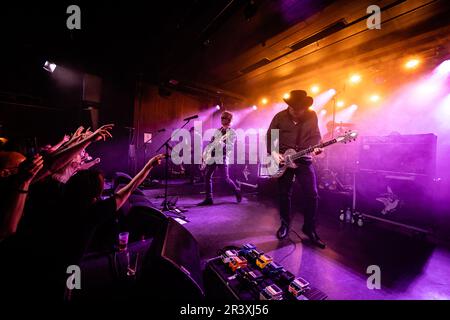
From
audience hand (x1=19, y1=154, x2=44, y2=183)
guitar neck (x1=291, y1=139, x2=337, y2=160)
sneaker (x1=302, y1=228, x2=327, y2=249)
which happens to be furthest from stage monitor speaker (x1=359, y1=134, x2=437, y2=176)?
audience hand (x1=19, y1=154, x2=44, y2=183)

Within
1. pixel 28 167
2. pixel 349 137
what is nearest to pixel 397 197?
pixel 349 137

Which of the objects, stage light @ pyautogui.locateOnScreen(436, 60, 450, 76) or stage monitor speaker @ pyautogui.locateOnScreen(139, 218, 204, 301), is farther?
stage light @ pyautogui.locateOnScreen(436, 60, 450, 76)

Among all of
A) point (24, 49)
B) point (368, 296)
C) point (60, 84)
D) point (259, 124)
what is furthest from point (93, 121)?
point (368, 296)

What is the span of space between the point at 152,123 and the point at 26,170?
7856mm

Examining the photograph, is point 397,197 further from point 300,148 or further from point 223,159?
point 223,159

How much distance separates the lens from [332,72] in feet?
24.4

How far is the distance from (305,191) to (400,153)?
2.07 meters

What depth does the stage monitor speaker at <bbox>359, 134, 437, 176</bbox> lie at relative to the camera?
131 inches

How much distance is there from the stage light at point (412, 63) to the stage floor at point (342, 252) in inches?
231

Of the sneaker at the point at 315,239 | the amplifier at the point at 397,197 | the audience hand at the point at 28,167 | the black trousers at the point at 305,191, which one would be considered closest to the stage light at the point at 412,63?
the amplifier at the point at 397,197

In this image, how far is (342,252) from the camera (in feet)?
9.28

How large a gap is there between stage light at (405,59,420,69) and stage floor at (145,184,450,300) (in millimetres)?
5872

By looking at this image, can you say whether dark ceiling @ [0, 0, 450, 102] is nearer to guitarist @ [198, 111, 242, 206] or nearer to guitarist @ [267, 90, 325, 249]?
guitarist @ [267, 90, 325, 249]
